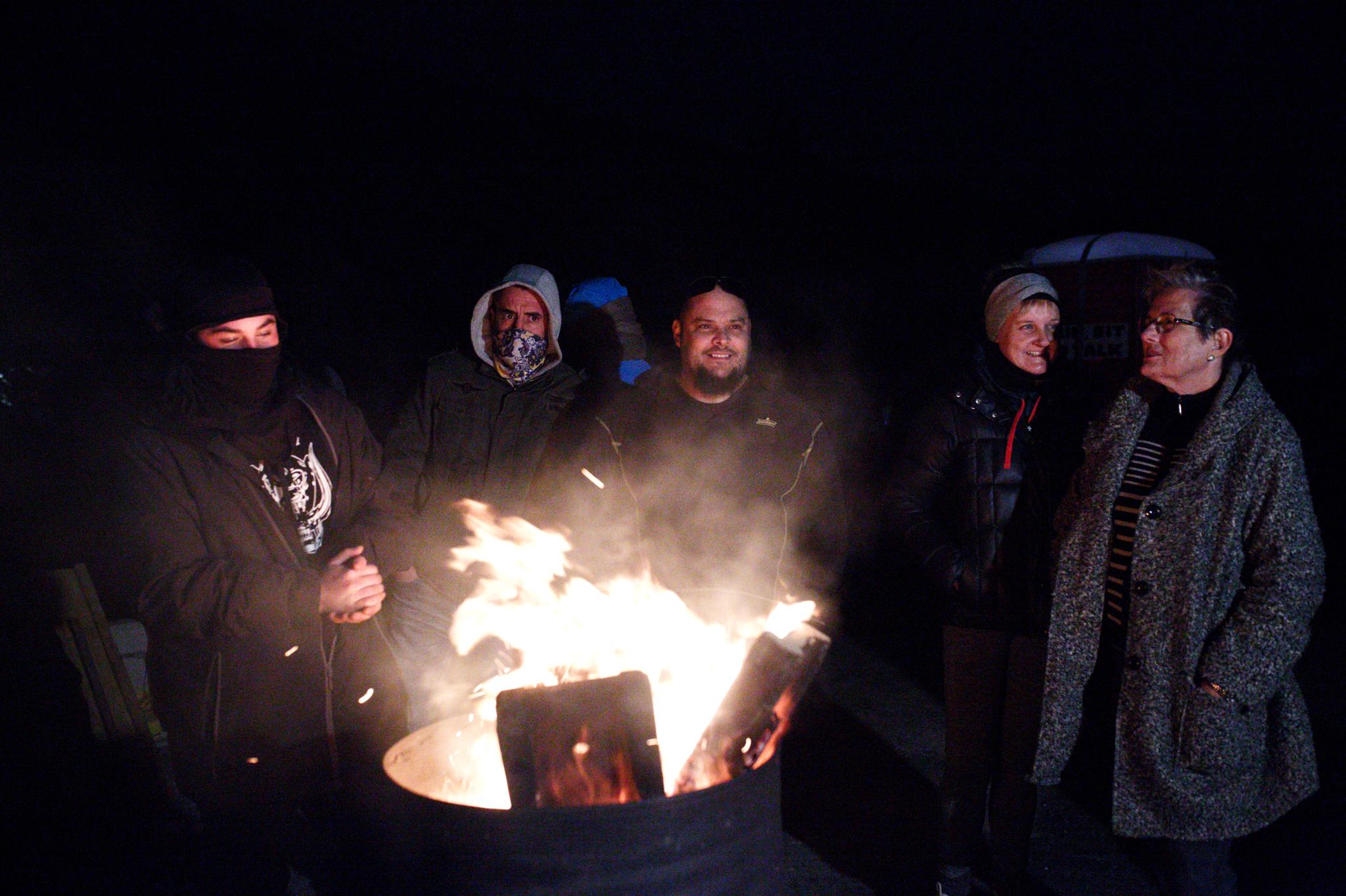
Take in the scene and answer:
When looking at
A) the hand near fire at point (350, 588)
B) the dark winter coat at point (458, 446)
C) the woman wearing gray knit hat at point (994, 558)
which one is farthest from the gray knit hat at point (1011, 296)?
the hand near fire at point (350, 588)

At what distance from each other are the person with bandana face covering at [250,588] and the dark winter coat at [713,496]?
961mm

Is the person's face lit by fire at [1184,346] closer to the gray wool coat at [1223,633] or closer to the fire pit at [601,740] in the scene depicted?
the gray wool coat at [1223,633]

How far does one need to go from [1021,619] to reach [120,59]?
6.50 metres

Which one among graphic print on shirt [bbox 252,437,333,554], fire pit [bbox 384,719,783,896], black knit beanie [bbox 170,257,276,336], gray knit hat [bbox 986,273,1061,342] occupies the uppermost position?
black knit beanie [bbox 170,257,276,336]

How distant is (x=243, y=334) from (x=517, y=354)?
1.22 meters

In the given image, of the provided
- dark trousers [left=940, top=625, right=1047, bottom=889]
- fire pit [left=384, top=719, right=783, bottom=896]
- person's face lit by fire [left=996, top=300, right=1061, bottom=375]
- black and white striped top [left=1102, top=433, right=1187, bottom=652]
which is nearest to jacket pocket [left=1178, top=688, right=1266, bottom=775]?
black and white striped top [left=1102, top=433, right=1187, bottom=652]

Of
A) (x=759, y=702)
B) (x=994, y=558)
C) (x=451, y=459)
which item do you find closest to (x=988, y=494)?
(x=994, y=558)

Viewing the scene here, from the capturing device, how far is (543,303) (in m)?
3.89

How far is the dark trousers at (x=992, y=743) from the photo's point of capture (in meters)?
3.04

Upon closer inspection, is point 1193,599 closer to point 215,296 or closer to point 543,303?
point 543,303

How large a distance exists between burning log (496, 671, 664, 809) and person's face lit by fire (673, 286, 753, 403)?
5.45 ft

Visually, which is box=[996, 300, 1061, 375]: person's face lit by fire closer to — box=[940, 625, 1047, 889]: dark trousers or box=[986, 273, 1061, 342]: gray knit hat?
box=[986, 273, 1061, 342]: gray knit hat

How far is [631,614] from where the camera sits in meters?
2.89

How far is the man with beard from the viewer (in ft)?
11.3
